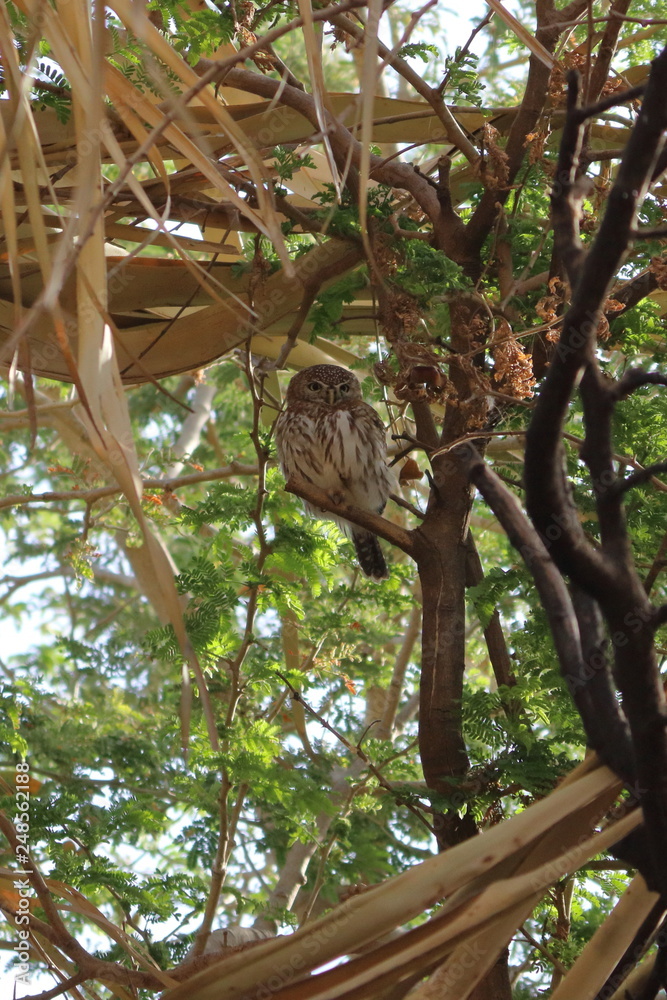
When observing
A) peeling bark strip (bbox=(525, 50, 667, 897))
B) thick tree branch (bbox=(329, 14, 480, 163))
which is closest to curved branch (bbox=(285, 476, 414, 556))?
thick tree branch (bbox=(329, 14, 480, 163))

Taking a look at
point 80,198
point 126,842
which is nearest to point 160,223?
point 80,198

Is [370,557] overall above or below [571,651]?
above

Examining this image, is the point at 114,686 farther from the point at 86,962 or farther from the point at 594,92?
the point at 594,92

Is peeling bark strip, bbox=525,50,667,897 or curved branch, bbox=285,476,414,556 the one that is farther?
curved branch, bbox=285,476,414,556

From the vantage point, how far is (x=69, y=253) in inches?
53.5

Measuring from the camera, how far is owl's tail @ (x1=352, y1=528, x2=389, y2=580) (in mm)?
4484

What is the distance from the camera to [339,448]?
14.9 feet

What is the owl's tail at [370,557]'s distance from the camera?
14.7ft

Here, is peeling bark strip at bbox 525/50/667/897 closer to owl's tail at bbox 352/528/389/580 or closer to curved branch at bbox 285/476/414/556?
curved branch at bbox 285/476/414/556

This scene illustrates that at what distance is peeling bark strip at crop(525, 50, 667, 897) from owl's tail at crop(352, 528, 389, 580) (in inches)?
126

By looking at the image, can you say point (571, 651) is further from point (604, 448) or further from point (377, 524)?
point (377, 524)

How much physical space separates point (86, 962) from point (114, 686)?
4.99 metres

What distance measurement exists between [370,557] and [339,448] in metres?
0.50

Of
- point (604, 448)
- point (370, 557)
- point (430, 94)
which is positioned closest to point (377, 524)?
point (430, 94)
